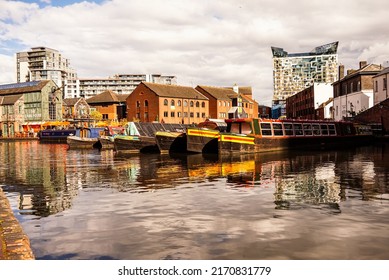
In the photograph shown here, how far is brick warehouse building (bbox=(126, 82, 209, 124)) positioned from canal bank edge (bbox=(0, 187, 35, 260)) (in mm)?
66110

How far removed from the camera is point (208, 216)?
992 centimetres

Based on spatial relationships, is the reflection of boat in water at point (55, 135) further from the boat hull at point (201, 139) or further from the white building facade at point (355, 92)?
the white building facade at point (355, 92)

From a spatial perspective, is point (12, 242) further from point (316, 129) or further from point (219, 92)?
point (219, 92)

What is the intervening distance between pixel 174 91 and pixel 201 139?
5003 centimetres

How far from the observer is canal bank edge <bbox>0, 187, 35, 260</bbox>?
20.0 feet

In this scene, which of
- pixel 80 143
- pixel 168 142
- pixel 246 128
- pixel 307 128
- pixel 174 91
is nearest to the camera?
pixel 246 128

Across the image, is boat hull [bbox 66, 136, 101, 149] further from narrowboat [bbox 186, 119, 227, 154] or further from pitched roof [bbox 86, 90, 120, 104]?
pitched roof [bbox 86, 90, 120, 104]

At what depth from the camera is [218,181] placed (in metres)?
16.3

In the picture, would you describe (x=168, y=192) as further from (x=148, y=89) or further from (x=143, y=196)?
(x=148, y=89)

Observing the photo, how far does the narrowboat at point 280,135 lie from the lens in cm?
2975

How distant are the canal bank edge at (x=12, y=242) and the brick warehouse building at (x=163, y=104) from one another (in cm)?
6611

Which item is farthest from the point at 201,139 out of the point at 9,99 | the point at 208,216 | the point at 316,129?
the point at 9,99

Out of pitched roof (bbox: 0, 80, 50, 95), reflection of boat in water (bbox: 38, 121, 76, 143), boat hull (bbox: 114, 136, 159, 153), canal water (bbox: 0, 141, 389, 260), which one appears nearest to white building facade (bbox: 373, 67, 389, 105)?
boat hull (bbox: 114, 136, 159, 153)

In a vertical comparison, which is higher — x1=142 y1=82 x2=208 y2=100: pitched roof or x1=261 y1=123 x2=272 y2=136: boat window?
x1=142 y1=82 x2=208 y2=100: pitched roof
